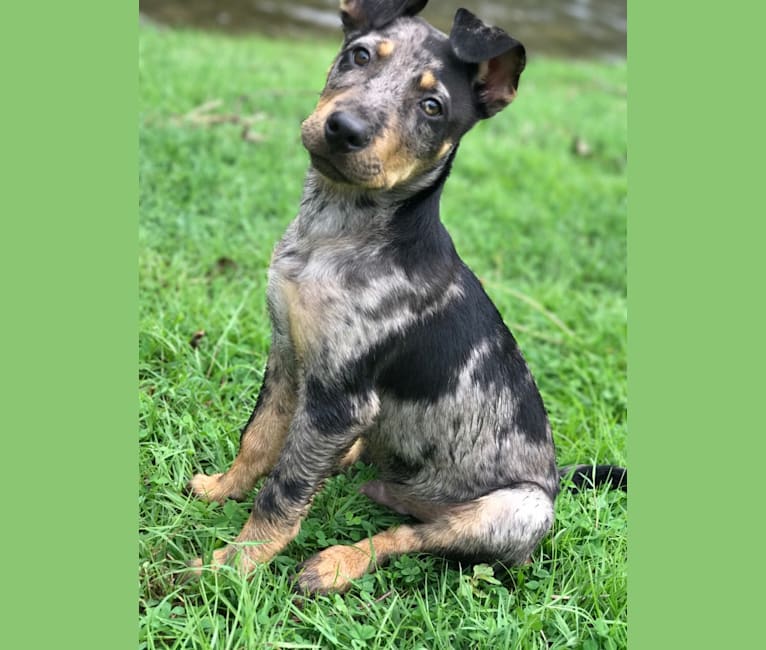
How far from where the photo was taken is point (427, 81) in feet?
11.1

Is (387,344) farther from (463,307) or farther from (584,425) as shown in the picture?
(584,425)

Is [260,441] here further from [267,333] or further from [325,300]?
[267,333]

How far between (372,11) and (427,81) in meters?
0.49

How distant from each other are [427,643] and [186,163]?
4750 millimetres

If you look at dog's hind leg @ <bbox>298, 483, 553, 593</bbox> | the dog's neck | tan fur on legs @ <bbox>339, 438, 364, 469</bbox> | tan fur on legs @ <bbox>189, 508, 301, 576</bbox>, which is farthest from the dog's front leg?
tan fur on legs @ <bbox>339, 438, 364, 469</bbox>

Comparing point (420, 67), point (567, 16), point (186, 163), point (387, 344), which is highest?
point (420, 67)

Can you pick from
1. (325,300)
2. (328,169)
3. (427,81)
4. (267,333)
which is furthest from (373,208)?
(267,333)

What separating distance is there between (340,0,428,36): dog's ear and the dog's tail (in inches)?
98.7

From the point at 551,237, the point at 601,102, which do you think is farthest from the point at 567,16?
the point at 551,237

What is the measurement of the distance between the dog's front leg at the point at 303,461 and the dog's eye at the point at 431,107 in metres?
1.18

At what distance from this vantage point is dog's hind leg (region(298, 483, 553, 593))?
3.75 m

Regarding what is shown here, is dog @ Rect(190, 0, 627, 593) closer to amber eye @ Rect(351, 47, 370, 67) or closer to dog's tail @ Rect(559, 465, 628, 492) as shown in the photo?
amber eye @ Rect(351, 47, 370, 67)

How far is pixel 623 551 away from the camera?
407cm

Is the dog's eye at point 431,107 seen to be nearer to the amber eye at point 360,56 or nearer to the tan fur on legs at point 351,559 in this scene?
the amber eye at point 360,56
